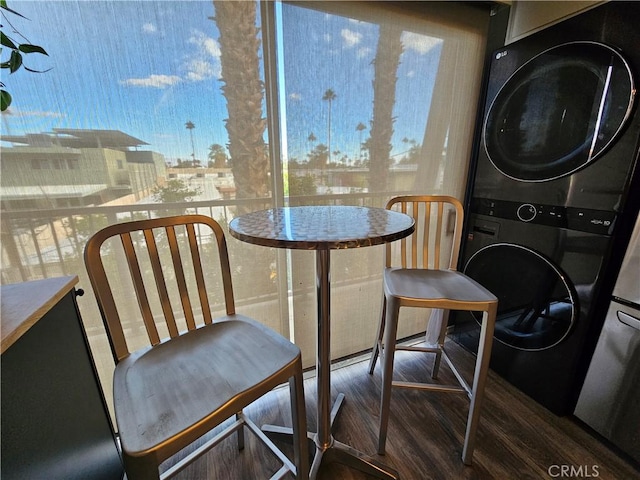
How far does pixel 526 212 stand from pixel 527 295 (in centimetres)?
45

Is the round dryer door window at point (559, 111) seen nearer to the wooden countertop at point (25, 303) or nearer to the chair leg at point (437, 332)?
the chair leg at point (437, 332)

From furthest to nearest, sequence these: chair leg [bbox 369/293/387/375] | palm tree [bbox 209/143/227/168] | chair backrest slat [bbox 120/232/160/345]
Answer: chair leg [bbox 369/293/387/375], palm tree [bbox 209/143/227/168], chair backrest slat [bbox 120/232/160/345]

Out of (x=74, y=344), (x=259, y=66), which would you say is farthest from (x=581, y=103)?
(x=74, y=344)

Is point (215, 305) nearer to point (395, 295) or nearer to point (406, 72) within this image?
point (395, 295)

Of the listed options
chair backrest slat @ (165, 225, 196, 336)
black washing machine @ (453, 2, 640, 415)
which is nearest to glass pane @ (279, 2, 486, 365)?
black washing machine @ (453, 2, 640, 415)

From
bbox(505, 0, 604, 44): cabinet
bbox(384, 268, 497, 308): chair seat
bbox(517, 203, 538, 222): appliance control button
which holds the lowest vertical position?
bbox(384, 268, 497, 308): chair seat

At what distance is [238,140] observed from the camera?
1.29 meters

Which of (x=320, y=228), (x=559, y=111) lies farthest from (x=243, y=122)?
(x=559, y=111)

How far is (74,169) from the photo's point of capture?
1074 mm

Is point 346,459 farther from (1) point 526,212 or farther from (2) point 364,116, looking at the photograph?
(2) point 364,116

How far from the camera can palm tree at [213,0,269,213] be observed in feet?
3.85

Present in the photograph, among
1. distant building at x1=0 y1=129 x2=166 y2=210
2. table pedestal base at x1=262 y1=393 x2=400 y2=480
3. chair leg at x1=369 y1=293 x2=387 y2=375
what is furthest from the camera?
chair leg at x1=369 y1=293 x2=387 y2=375

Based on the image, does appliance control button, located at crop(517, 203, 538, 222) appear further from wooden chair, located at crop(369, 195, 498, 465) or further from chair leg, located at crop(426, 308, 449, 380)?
chair leg, located at crop(426, 308, 449, 380)

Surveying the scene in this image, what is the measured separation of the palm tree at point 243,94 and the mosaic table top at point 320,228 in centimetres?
30
